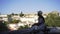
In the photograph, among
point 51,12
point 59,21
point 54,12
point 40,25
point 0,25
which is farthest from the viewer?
point 54,12

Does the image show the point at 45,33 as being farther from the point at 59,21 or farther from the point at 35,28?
the point at 59,21

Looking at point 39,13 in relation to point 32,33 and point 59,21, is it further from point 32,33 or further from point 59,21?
point 59,21

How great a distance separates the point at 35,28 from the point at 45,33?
302mm

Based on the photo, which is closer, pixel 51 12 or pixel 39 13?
pixel 39 13

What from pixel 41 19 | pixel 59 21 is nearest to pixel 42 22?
pixel 41 19

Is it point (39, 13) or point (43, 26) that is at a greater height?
point (39, 13)

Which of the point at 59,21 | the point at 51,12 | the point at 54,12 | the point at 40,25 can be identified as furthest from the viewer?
the point at 54,12

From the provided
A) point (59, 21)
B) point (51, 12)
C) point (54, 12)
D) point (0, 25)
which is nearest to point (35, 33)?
point (0, 25)

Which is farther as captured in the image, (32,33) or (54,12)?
(54,12)

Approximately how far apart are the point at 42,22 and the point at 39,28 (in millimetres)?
131

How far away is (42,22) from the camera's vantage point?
3643 millimetres

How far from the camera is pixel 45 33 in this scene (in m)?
3.81

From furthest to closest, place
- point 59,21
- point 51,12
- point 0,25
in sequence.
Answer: point 51,12 → point 59,21 → point 0,25

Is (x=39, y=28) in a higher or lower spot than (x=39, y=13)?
lower
